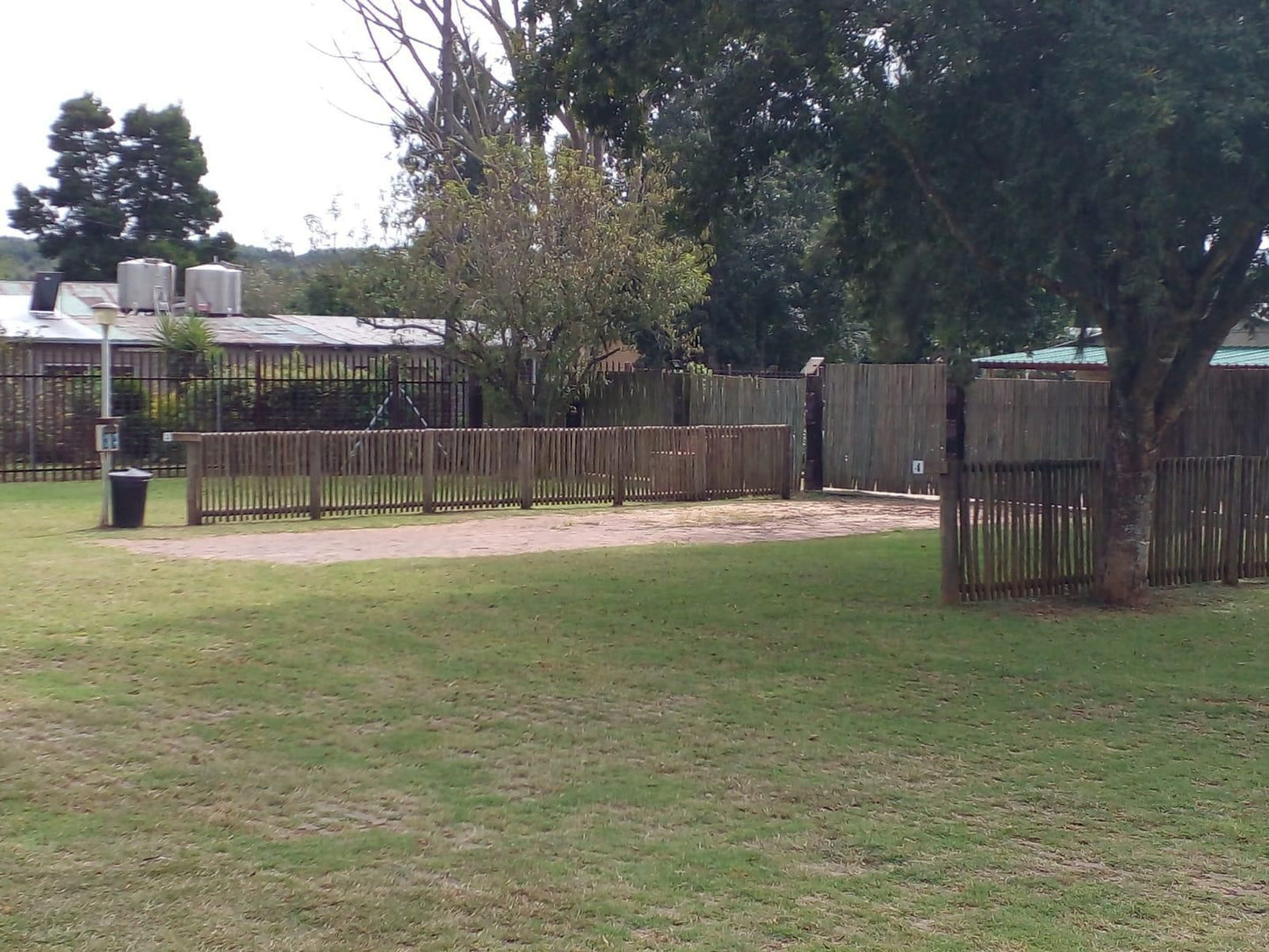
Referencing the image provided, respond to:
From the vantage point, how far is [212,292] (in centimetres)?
3234

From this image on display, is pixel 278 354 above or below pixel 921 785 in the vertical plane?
above

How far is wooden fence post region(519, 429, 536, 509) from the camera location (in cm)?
1903

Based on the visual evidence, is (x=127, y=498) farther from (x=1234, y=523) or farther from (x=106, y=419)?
(x=1234, y=523)

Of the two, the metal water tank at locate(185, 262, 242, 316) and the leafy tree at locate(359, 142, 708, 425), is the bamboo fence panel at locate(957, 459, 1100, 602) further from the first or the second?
the metal water tank at locate(185, 262, 242, 316)

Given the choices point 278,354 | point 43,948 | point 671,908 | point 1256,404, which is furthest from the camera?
point 278,354

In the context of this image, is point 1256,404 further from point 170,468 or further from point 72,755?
point 170,468

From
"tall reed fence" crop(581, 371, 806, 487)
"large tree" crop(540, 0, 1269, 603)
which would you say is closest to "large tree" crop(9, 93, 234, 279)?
"tall reed fence" crop(581, 371, 806, 487)

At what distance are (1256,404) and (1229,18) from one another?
915cm

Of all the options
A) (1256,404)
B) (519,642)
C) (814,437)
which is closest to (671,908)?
(519,642)

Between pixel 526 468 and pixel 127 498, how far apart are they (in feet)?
17.5

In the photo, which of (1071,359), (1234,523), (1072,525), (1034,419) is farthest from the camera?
(1071,359)

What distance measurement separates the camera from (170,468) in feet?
80.7

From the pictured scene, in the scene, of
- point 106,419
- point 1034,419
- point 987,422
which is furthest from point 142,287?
point 1034,419

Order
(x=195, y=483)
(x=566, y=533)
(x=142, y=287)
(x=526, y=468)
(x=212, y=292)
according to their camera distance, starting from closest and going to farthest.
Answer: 1. (x=566, y=533)
2. (x=195, y=483)
3. (x=526, y=468)
4. (x=142, y=287)
5. (x=212, y=292)
